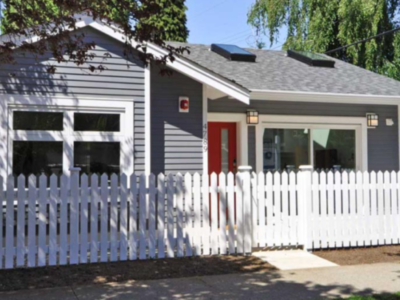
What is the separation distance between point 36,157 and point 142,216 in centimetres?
258

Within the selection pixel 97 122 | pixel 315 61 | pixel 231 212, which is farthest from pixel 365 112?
pixel 97 122

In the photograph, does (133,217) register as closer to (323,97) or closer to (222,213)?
(222,213)

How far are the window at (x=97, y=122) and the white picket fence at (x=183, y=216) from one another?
4.43 ft

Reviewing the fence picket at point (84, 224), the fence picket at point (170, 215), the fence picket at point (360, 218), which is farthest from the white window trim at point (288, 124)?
the fence picket at point (84, 224)

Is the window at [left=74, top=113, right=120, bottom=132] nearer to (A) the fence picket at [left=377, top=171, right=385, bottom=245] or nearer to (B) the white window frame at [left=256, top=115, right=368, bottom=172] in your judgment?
(B) the white window frame at [left=256, top=115, right=368, bottom=172]

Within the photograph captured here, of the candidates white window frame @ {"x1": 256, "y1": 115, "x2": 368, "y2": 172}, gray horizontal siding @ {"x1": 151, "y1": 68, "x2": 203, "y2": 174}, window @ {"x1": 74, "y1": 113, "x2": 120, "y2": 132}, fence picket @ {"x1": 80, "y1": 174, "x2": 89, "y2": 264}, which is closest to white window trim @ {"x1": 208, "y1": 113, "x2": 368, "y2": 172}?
white window frame @ {"x1": 256, "y1": 115, "x2": 368, "y2": 172}

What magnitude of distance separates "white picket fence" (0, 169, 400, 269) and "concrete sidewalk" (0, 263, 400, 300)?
1049 mm

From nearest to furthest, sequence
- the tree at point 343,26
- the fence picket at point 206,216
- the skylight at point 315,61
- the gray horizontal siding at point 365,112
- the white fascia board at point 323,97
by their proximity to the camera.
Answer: the fence picket at point 206,216 < the white fascia board at point 323,97 < the gray horizontal siding at point 365,112 < the skylight at point 315,61 < the tree at point 343,26

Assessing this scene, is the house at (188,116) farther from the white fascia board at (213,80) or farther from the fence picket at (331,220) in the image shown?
the fence picket at (331,220)

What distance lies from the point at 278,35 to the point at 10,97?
1594 cm

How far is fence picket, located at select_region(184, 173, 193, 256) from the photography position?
7016mm

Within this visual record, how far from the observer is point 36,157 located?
26.8 ft

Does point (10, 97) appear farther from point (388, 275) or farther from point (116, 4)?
point (388, 275)

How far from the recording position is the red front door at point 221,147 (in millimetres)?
10453
